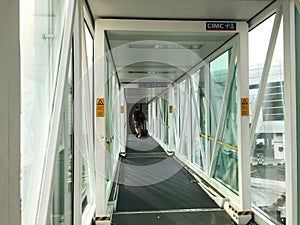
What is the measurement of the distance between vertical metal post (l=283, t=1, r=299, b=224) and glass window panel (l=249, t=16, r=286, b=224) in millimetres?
273

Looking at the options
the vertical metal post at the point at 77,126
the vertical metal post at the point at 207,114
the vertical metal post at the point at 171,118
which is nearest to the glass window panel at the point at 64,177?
the vertical metal post at the point at 77,126

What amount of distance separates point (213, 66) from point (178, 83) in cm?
370

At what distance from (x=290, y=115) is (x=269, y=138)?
0.73m

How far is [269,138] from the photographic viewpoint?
3.45m

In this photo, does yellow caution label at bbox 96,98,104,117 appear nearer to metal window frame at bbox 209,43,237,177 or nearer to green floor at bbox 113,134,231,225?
green floor at bbox 113,134,231,225

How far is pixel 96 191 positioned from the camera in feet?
11.8

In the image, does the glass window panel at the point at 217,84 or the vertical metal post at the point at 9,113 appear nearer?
the vertical metal post at the point at 9,113

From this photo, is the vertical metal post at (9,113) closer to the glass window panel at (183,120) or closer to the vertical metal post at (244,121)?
the vertical metal post at (244,121)

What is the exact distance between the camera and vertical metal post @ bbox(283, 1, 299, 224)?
2.72 m

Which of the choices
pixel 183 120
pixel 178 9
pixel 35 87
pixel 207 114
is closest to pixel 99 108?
pixel 178 9

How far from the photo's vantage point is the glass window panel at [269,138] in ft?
10.4

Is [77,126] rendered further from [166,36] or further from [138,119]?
[138,119]

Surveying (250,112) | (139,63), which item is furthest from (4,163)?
(139,63)

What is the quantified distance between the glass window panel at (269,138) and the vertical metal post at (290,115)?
0.90ft
